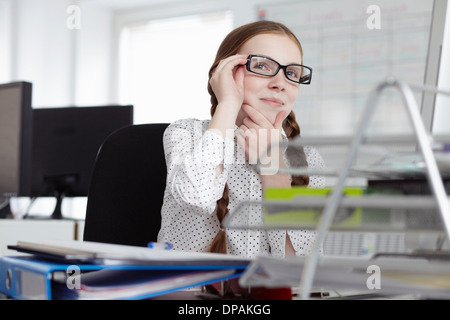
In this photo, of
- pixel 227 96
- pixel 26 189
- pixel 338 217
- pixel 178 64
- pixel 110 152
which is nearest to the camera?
pixel 338 217

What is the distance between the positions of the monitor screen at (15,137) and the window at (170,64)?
223cm

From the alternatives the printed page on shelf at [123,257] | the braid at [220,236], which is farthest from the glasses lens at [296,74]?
the printed page on shelf at [123,257]

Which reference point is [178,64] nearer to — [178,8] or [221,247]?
[178,8]

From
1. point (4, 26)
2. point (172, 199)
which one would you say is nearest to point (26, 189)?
point (172, 199)

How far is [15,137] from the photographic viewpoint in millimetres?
2342

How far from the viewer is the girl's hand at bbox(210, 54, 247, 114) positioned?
1208 millimetres

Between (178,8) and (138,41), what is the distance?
476mm

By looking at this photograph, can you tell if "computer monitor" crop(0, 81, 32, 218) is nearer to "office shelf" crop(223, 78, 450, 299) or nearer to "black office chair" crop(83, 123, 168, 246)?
"black office chair" crop(83, 123, 168, 246)

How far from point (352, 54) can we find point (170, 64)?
5.21 feet

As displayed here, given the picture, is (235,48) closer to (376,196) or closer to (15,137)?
(376,196)

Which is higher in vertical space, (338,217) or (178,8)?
(178,8)

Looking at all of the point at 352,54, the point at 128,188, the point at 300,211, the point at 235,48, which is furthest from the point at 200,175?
the point at 352,54

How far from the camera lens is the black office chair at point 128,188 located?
1311mm
